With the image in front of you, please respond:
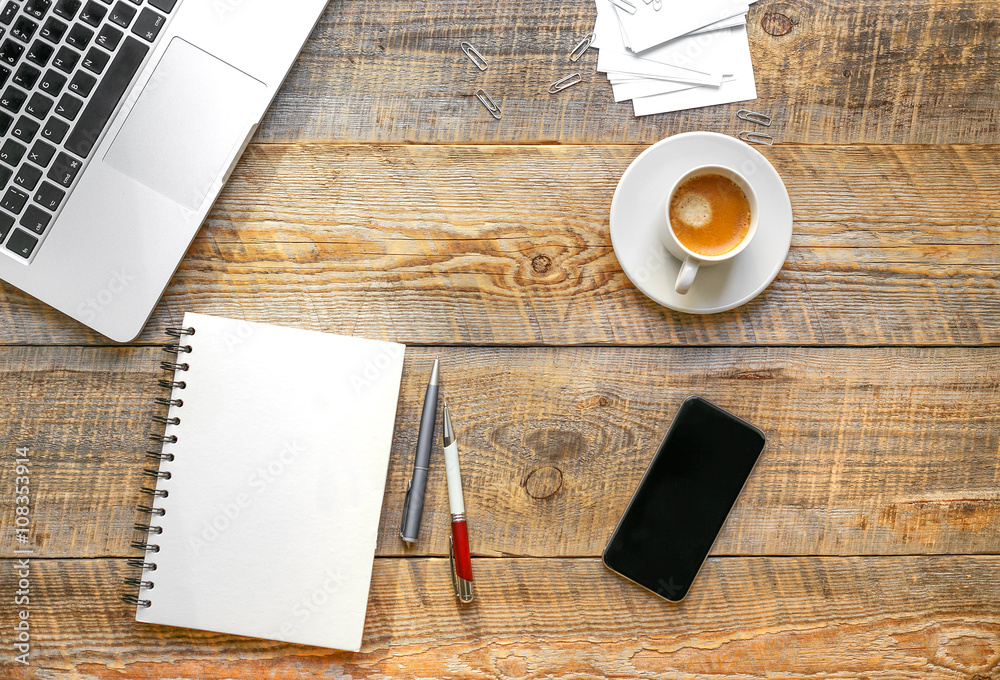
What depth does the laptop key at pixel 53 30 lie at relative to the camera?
0.92 metres

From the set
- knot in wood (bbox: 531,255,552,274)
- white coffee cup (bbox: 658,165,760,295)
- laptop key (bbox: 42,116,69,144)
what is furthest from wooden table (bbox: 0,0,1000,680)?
laptop key (bbox: 42,116,69,144)

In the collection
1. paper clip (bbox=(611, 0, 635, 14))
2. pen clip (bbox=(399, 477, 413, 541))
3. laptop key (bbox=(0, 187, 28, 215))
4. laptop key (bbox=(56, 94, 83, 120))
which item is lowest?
pen clip (bbox=(399, 477, 413, 541))

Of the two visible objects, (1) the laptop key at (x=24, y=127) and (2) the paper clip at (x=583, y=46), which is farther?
(2) the paper clip at (x=583, y=46)

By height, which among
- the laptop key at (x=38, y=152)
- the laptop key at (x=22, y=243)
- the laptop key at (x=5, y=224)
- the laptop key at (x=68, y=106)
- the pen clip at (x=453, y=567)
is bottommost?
the pen clip at (x=453, y=567)

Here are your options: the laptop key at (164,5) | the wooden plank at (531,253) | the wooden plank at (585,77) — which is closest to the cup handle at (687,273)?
the wooden plank at (531,253)

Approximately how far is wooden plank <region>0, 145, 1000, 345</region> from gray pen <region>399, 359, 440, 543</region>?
10 centimetres

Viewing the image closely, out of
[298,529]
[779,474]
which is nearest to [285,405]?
[298,529]

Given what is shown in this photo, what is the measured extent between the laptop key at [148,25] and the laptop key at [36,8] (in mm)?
125

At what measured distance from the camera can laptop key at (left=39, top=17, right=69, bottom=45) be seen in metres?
0.92

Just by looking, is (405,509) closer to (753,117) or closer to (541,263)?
(541,263)

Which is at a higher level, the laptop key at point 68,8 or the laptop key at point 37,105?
the laptop key at point 68,8

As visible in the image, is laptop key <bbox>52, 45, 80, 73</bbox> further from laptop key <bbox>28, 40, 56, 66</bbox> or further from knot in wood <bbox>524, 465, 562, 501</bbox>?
knot in wood <bbox>524, 465, 562, 501</bbox>

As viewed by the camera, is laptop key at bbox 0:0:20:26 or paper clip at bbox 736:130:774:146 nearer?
laptop key at bbox 0:0:20:26

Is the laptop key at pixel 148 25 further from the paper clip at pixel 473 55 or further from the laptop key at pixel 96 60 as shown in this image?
the paper clip at pixel 473 55
